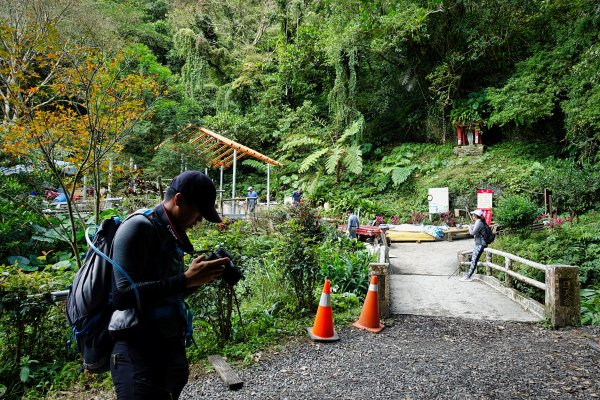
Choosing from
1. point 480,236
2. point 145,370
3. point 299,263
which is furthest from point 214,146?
point 145,370

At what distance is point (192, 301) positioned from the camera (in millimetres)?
4113

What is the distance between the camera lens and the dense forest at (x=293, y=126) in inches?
209

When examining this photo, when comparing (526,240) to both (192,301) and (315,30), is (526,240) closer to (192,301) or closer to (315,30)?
(192,301)

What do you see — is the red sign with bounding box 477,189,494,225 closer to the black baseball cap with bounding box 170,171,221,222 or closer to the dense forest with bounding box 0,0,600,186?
the dense forest with bounding box 0,0,600,186

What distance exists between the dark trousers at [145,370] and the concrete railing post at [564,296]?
5235mm

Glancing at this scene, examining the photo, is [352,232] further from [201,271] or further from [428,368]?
[201,271]

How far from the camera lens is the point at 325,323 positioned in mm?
4664

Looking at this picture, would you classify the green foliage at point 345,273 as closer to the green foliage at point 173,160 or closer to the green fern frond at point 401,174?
the green foliage at point 173,160

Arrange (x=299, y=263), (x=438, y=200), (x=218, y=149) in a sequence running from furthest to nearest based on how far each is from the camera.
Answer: (x=438, y=200) → (x=218, y=149) → (x=299, y=263)

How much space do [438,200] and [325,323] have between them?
14.4 metres

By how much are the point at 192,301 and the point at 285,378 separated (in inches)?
49.8

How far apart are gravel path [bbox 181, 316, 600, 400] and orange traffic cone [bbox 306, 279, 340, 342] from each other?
0.10m

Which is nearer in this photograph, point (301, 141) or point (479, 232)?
point (479, 232)

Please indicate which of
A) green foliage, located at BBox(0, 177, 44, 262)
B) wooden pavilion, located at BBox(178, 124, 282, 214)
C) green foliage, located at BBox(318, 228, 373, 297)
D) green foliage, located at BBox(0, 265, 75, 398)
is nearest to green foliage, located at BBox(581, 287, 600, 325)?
green foliage, located at BBox(318, 228, 373, 297)
